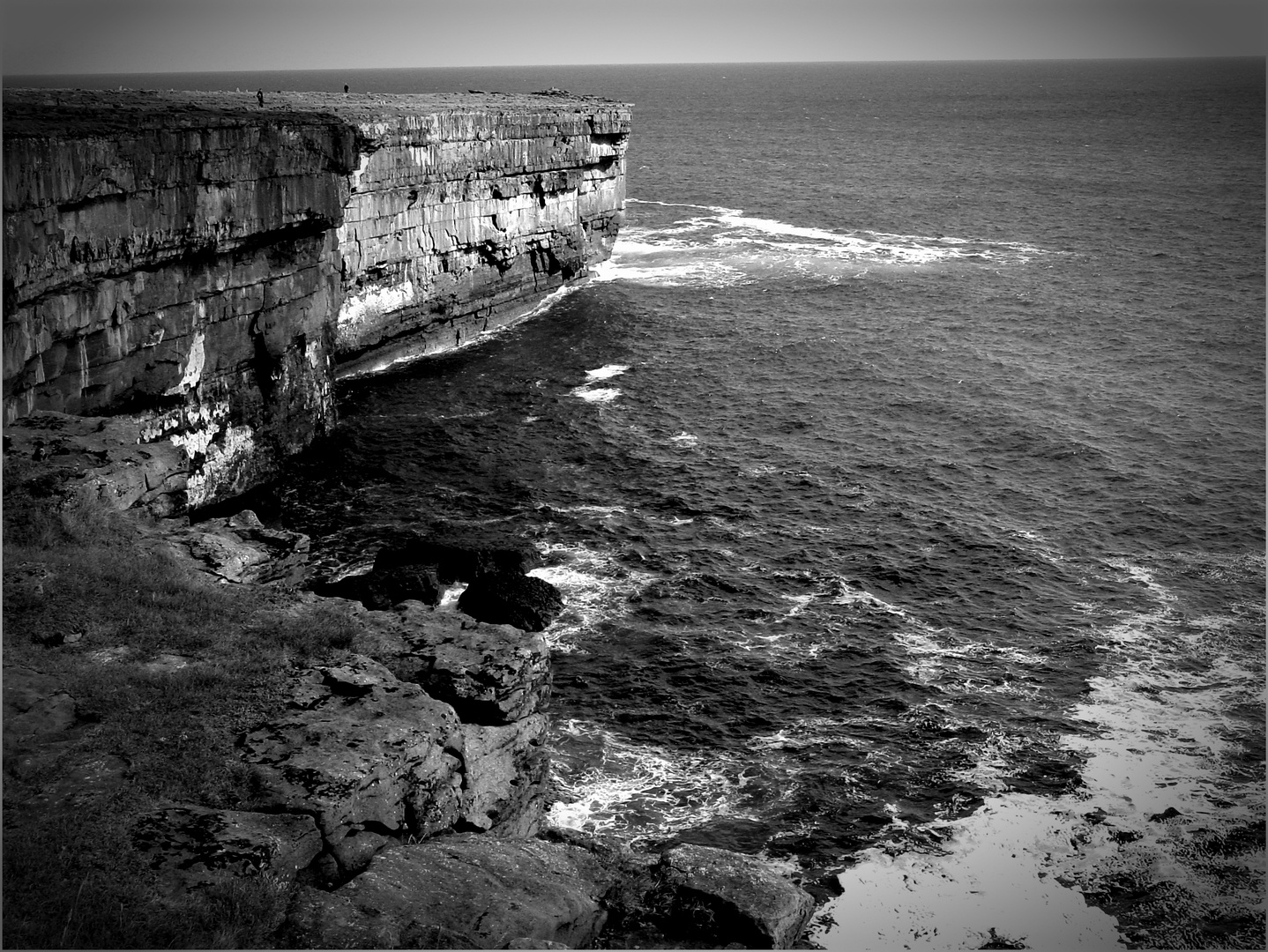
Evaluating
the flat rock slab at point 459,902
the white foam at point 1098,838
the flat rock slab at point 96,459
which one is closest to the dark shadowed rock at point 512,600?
the flat rock slab at point 96,459

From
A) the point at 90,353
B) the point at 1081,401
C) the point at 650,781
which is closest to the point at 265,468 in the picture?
the point at 90,353

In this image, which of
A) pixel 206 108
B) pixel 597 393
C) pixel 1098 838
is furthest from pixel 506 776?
pixel 206 108

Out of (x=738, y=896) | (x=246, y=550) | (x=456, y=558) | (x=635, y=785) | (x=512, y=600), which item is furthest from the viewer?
(x=456, y=558)

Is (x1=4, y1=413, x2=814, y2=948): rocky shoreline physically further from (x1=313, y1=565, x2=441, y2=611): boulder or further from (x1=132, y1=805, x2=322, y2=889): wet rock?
(x1=313, y1=565, x2=441, y2=611): boulder

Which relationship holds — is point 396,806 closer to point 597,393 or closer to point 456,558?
point 456,558

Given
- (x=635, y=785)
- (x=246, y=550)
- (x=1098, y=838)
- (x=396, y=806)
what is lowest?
(x=1098, y=838)

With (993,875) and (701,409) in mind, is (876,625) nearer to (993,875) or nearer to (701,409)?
(993,875)

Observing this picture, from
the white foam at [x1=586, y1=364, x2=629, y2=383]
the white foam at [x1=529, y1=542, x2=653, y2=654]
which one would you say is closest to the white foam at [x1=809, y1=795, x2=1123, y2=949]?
the white foam at [x1=529, y1=542, x2=653, y2=654]
